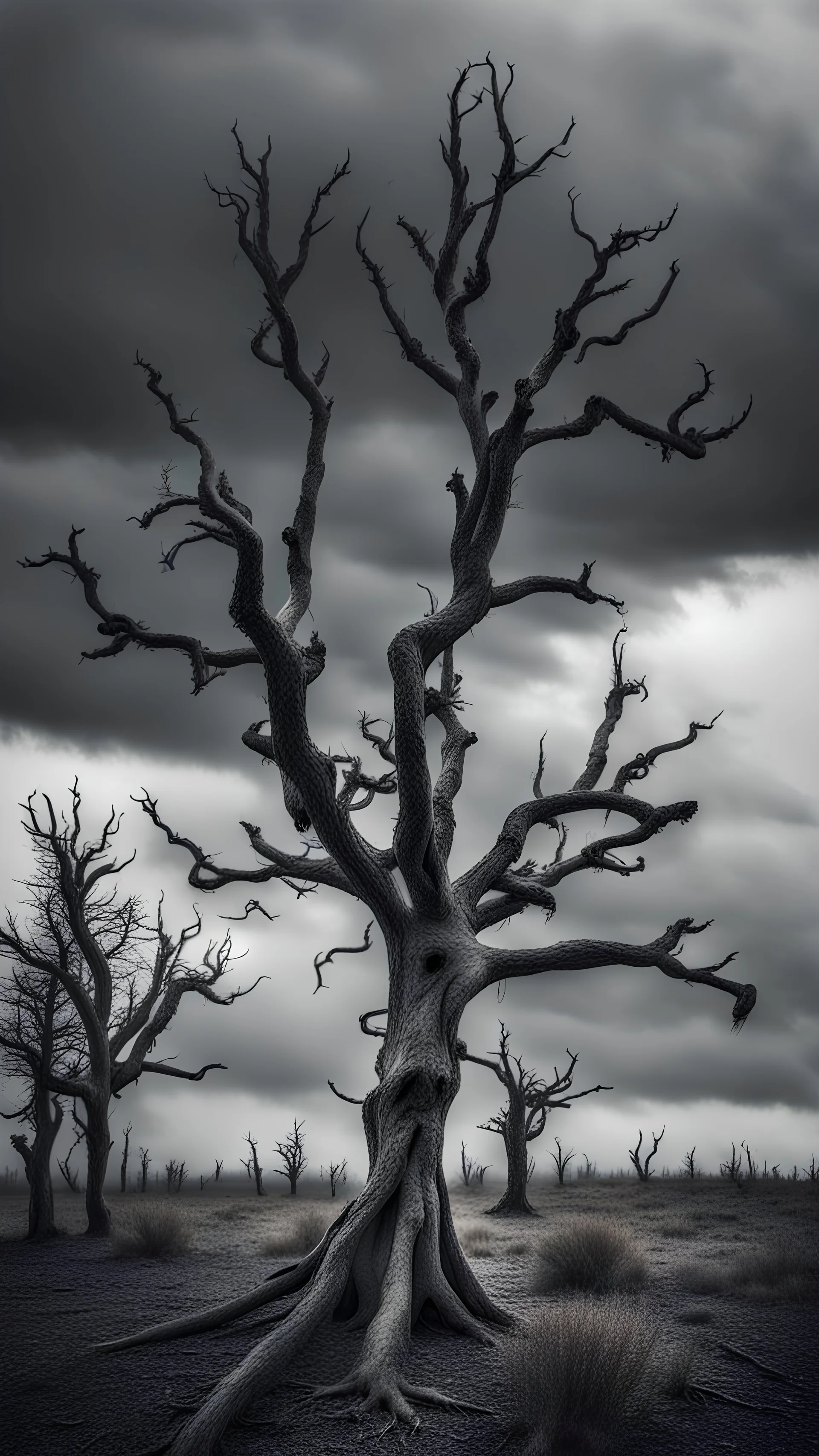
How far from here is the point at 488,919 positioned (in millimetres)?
14266

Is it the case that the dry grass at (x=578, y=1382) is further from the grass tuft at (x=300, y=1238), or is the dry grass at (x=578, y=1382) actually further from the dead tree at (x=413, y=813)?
the grass tuft at (x=300, y=1238)

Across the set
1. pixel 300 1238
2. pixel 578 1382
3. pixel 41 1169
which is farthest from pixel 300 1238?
pixel 578 1382

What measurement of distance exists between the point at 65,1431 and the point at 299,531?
31.9 feet

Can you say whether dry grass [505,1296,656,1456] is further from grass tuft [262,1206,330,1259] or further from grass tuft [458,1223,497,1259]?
grass tuft [262,1206,330,1259]

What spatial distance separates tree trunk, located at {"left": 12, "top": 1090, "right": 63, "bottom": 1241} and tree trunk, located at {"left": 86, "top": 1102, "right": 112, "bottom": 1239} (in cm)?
75

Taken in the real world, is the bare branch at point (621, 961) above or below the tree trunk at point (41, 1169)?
above

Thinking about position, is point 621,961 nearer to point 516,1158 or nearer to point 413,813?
point 413,813

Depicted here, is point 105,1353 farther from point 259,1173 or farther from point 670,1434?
point 259,1173

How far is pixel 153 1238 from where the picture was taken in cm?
1647

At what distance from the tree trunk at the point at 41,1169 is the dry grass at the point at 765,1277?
12600 millimetres

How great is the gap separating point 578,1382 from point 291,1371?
2.70 metres

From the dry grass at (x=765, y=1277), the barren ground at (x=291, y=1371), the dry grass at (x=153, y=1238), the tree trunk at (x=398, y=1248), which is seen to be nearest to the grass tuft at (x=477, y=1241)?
the barren ground at (x=291, y=1371)

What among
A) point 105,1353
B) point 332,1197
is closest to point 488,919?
point 105,1353

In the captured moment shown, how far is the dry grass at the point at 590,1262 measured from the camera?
12.9m
